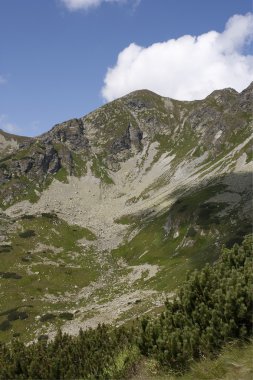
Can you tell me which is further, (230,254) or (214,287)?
(230,254)

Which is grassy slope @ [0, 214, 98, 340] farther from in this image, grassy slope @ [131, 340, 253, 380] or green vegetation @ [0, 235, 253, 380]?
grassy slope @ [131, 340, 253, 380]

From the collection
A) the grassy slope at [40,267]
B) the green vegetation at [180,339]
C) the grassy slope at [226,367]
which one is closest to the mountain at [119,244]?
the grassy slope at [40,267]

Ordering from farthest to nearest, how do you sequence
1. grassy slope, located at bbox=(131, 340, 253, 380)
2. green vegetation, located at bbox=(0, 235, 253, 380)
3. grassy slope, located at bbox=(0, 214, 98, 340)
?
1. grassy slope, located at bbox=(0, 214, 98, 340)
2. green vegetation, located at bbox=(0, 235, 253, 380)
3. grassy slope, located at bbox=(131, 340, 253, 380)

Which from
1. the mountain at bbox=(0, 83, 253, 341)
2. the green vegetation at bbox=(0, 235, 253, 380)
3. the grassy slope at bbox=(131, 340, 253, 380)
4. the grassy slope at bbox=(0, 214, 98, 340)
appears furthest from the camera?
the grassy slope at bbox=(0, 214, 98, 340)

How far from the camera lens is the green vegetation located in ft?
42.9

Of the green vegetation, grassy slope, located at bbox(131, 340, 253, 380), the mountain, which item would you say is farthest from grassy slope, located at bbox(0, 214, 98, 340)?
grassy slope, located at bbox(131, 340, 253, 380)

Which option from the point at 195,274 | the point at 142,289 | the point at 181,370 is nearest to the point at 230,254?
the point at 195,274

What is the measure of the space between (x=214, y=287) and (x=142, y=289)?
236ft

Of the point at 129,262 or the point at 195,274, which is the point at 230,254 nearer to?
the point at 195,274

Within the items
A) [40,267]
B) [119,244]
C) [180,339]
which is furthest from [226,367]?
[119,244]

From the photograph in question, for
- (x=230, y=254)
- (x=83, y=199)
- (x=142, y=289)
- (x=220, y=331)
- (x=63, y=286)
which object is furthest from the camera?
(x=83, y=199)

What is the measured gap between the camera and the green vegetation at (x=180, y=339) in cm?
1306

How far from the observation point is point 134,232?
138m

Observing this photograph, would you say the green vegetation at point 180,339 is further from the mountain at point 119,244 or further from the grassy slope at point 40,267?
the grassy slope at point 40,267
